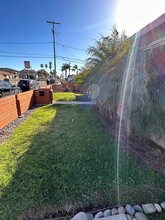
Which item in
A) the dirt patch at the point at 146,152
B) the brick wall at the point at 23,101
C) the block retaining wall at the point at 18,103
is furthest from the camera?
the brick wall at the point at 23,101

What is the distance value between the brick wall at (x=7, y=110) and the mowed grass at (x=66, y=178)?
1.45 m

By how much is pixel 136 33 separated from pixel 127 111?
328 centimetres

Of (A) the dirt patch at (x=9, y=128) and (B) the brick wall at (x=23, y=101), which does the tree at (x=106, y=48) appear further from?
(A) the dirt patch at (x=9, y=128)

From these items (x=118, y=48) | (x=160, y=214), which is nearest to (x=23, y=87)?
(x=118, y=48)

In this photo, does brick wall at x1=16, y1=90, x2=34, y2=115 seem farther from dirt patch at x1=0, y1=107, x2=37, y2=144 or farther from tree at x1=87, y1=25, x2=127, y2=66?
tree at x1=87, y1=25, x2=127, y2=66

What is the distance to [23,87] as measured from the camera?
15.4 metres

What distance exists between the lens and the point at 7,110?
5504 mm

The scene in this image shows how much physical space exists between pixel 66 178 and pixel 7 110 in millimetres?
4043

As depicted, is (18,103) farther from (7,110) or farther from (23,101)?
(7,110)

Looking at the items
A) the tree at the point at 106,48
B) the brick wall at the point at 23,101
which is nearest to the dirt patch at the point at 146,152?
the tree at the point at 106,48

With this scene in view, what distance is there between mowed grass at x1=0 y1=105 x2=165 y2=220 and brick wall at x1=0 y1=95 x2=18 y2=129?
4.76ft

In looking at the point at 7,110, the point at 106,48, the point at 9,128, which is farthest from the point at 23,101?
the point at 106,48

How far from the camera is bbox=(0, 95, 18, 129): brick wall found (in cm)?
506

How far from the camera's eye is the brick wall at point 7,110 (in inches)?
199
